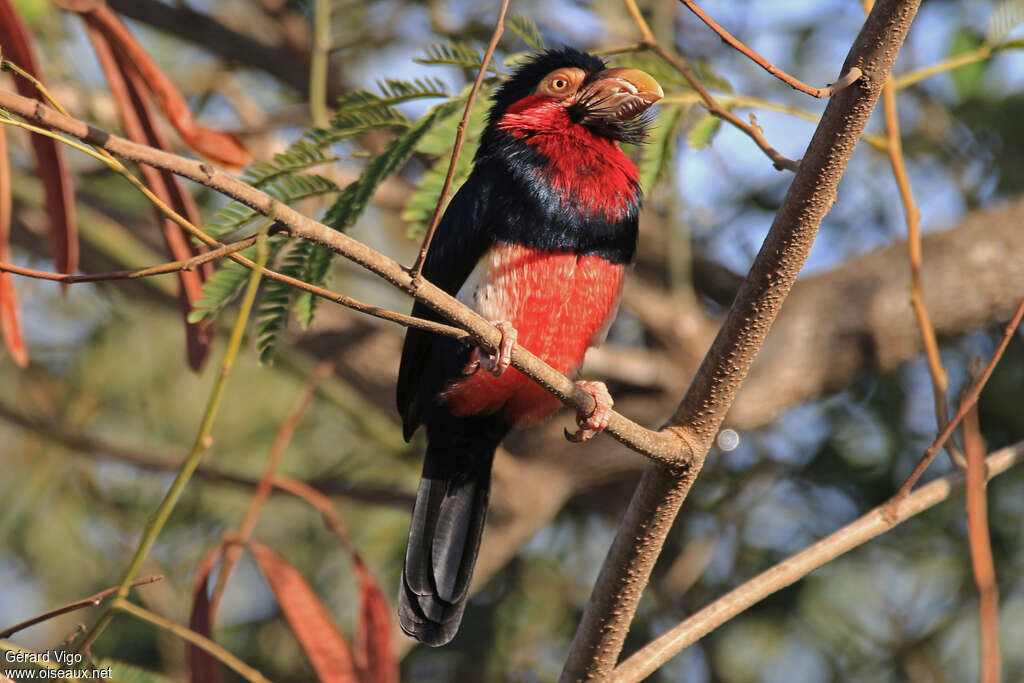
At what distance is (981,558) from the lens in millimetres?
2197

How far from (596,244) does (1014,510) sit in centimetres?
280

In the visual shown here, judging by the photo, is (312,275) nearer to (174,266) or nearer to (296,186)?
(296,186)

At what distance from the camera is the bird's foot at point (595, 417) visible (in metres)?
2.13

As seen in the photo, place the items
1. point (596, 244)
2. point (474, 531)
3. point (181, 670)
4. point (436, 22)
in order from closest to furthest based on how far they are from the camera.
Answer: point (596, 244), point (474, 531), point (181, 670), point (436, 22)

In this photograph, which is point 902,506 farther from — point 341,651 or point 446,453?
point 341,651

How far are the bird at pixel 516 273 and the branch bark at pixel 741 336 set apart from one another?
1.42 ft

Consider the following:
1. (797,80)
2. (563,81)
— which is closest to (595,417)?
(797,80)

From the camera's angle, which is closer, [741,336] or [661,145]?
[741,336]

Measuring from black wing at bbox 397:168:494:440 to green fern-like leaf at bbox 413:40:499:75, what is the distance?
391 mm

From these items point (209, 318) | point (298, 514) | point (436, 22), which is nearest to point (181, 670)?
point (298, 514)

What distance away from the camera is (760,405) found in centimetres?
474

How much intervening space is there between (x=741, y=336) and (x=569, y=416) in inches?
107

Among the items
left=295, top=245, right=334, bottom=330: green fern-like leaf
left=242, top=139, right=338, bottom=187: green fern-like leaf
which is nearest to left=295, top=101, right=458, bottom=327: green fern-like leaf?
left=295, top=245, right=334, bottom=330: green fern-like leaf

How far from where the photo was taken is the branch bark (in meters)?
1.93
